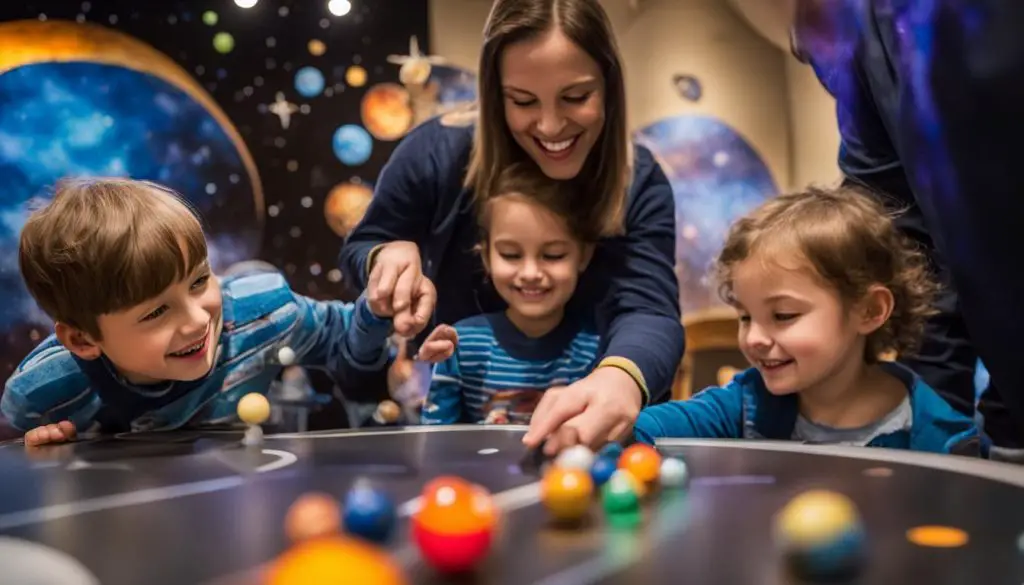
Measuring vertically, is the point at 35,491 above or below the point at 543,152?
below

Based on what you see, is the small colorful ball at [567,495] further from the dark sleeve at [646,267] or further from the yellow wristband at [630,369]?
the dark sleeve at [646,267]

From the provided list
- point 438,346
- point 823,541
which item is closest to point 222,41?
point 438,346

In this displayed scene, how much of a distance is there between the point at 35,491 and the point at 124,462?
0.15m

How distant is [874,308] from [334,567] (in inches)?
39.7

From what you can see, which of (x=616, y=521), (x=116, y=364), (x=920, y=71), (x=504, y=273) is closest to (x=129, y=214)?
(x=116, y=364)

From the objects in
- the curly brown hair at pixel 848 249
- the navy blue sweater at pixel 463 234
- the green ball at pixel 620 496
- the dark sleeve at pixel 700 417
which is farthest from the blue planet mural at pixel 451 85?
the green ball at pixel 620 496

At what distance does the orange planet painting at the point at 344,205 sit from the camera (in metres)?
2.16

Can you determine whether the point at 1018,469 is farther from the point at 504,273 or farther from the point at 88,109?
the point at 88,109

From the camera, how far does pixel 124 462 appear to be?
92 cm

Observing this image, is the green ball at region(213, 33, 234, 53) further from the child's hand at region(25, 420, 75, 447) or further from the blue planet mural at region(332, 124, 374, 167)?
the child's hand at region(25, 420, 75, 447)

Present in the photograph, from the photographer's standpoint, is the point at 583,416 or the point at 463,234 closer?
the point at 583,416

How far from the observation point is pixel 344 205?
2160mm

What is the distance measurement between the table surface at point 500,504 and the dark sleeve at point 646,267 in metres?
0.40

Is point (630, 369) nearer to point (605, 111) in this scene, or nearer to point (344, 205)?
point (605, 111)
